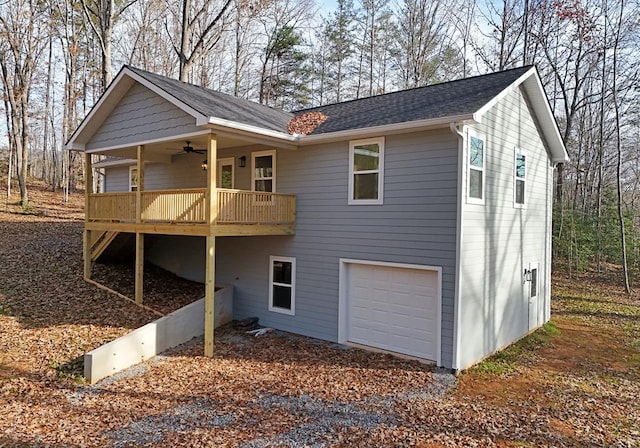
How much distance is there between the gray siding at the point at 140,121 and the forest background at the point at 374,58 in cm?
807

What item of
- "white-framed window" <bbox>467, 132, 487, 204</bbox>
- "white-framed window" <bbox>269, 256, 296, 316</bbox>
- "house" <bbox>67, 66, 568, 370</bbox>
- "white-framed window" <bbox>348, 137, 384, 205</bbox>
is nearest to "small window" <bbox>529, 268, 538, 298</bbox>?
"house" <bbox>67, 66, 568, 370</bbox>

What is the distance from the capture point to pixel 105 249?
12.6m

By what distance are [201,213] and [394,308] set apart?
15.1 feet

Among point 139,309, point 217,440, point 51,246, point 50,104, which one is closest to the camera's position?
point 217,440

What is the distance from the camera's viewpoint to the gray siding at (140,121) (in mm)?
9539

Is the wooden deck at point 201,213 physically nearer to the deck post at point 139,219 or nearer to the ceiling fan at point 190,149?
the deck post at point 139,219

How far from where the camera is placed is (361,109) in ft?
37.0

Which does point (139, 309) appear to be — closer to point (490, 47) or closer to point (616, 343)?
point (616, 343)

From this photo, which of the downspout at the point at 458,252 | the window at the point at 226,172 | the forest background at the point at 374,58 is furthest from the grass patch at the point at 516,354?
the forest background at the point at 374,58

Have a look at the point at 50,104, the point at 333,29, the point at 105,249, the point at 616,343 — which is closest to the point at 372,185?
the point at 616,343

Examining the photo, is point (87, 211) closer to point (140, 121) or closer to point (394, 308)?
point (140, 121)

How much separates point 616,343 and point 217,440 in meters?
9.94

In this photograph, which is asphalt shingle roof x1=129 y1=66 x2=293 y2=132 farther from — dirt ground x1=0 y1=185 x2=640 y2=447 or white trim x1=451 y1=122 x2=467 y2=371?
dirt ground x1=0 y1=185 x2=640 y2=447

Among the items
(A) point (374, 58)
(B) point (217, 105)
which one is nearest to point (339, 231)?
(B) point (217, 105)
